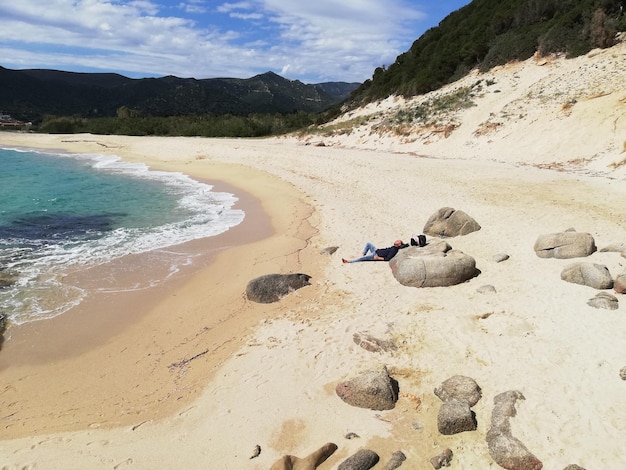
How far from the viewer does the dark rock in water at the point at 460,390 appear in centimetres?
598

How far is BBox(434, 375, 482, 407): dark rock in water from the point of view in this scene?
235 inches

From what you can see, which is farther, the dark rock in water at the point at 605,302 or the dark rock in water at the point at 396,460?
the dark rock in water at the point at 605,302

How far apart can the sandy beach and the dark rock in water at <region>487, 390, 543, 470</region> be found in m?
0.13

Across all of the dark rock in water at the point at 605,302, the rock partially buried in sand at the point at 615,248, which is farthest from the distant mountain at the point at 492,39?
the dark rock in water at the point at 605,302

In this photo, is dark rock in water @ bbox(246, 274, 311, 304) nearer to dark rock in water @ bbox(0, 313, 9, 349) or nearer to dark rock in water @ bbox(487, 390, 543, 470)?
dark rock in water @ bbox(0, 313, 9, 349)

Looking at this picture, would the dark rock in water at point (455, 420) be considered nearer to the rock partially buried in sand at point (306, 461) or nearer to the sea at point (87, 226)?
the rock partially buried in sand at point (306, 461)

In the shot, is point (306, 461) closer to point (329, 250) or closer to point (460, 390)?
point (460, 390)

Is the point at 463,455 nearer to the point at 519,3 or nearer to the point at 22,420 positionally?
the point at 22,420

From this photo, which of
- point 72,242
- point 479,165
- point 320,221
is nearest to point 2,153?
point 72,242

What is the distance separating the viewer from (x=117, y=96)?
5443 inches

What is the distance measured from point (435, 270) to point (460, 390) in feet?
12.7

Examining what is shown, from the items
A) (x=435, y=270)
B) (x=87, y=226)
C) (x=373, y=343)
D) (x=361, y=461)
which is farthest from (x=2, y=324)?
(x=435, y=270)

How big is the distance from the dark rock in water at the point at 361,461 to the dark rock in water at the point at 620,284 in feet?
20.2

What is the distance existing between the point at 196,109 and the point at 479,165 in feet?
372
